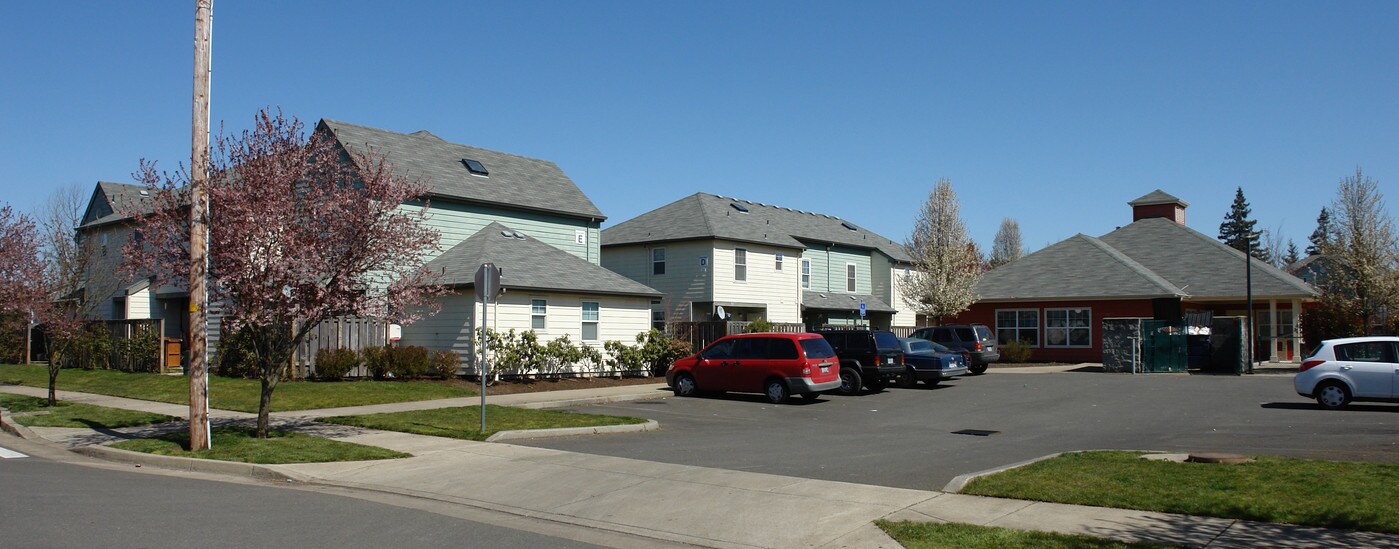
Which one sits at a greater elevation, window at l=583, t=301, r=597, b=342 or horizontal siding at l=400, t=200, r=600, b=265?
horizontal siding at l=400, t=200, r=600, b=265

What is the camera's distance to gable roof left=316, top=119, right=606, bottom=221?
3133 centimetres

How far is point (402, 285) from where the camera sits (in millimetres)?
14578

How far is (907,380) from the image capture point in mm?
27266

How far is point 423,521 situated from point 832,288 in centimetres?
4004

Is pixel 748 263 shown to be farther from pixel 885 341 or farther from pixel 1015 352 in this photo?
pixel 885 341

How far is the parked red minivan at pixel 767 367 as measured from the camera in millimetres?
21453

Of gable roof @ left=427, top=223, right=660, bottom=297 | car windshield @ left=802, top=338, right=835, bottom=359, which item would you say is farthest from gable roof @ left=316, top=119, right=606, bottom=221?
car windshield @ left=802, top=338, right=835, bottom=359

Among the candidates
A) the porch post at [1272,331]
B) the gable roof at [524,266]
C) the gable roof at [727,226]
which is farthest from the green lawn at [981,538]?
the porch post at [1272,331]

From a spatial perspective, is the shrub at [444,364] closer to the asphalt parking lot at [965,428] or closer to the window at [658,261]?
the asphalt parking lot at [965,428]

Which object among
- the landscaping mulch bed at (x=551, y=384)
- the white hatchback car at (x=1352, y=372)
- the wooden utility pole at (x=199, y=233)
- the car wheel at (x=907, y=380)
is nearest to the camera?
the wooden utility pole at (x=199, y=233)

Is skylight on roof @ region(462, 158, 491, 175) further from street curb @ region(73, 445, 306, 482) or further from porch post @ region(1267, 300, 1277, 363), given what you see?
porch post @ region(1267, 300, 1277, 363)

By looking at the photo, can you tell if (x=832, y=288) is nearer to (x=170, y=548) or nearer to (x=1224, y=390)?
(x=1224, y=390)

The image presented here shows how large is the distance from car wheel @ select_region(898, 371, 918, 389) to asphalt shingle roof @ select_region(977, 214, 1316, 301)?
15687mm

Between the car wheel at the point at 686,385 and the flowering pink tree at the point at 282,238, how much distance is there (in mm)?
9857
